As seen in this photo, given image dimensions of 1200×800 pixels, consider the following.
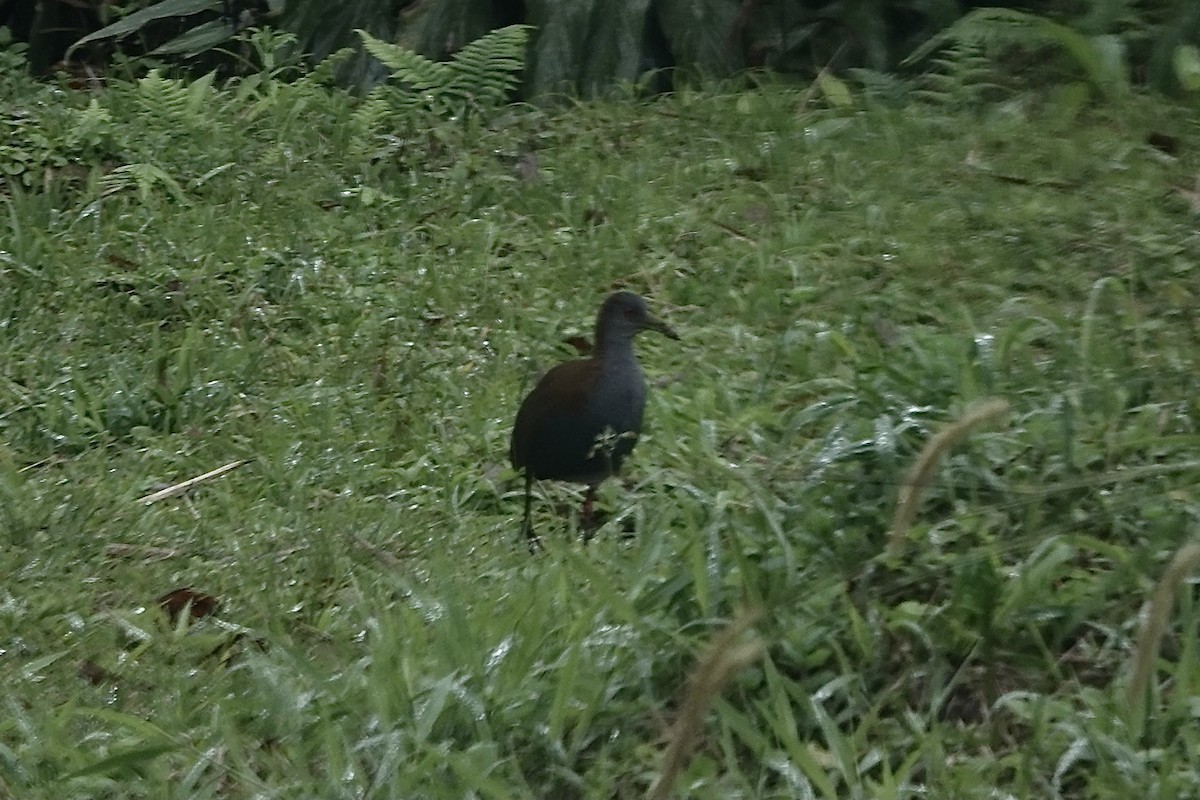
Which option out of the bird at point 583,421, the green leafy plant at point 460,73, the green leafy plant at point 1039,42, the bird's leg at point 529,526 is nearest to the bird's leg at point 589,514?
the bird at point 583,421

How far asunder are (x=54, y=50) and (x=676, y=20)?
324cm

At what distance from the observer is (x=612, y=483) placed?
4527 millimetres

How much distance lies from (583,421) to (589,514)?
0.27 meters

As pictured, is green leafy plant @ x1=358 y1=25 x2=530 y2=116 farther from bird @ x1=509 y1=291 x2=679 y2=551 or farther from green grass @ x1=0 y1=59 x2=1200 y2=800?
bird @ x1=509 y1=291 x2=679 y2=551

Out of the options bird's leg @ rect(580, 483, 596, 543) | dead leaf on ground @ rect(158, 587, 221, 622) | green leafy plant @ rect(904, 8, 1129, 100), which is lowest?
bird's leg @ rect(580, 483, 596, 543)

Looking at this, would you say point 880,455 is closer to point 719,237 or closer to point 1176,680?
A: point 1176,680

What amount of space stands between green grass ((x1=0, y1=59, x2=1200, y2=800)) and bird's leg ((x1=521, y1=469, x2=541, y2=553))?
48 mm

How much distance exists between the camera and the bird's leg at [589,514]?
4.31m

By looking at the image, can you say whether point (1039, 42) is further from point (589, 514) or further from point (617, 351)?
point (589, 514)

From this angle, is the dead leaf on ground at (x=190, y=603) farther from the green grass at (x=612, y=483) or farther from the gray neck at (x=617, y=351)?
the gray neck at (x=617, y=351)

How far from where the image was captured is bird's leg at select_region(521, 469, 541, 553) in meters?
4.22

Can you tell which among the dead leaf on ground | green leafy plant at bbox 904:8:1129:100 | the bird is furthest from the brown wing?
green leafy plant at bbox 904:8:1129:100

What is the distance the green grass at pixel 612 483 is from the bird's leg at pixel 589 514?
10 cm

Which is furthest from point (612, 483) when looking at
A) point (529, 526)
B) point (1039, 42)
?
point (1039, 42)
